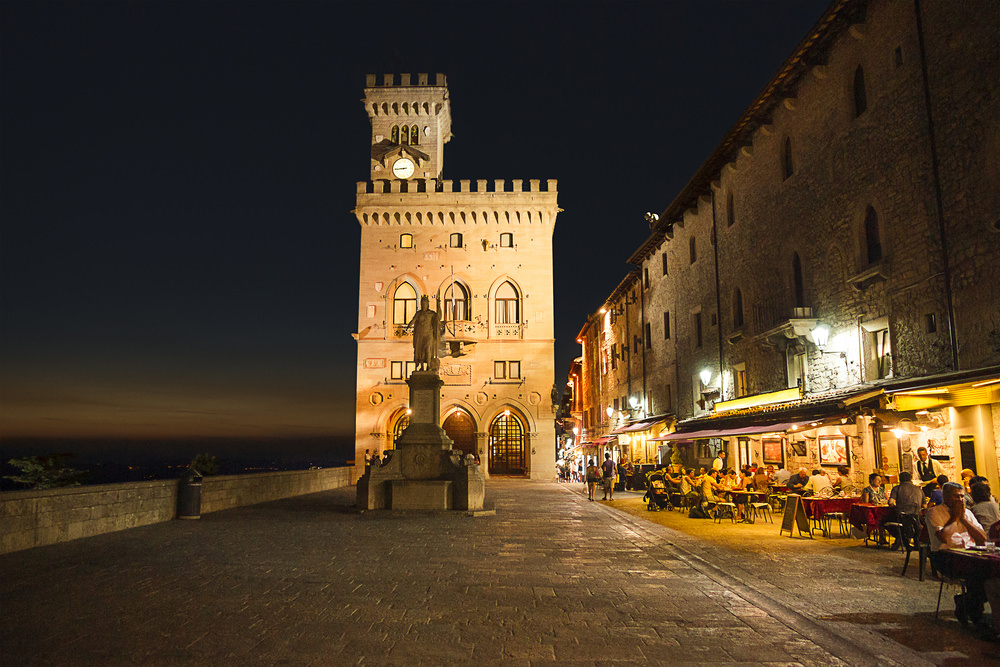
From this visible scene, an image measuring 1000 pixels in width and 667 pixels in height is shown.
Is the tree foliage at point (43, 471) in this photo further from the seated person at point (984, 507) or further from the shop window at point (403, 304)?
the shop window at point (403, 304)

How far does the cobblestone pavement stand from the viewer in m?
5.20

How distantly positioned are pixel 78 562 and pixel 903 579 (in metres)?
10.4

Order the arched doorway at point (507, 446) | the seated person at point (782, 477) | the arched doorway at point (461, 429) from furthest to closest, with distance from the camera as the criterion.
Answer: the arched doorway at point (461, 429), the arched doorway at point (507, 446), the seated person at point (782, 477)

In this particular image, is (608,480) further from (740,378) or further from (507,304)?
(507,304)

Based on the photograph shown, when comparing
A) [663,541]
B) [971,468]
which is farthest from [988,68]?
[663,541]

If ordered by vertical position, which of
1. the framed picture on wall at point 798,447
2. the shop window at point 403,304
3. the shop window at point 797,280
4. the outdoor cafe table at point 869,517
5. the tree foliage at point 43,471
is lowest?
the outdoor cafe table at point 869,517

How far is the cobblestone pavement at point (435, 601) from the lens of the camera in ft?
17.1

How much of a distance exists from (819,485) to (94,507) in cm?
1324

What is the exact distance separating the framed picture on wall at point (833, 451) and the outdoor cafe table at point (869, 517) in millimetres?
4996

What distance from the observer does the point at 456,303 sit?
36.8 metres

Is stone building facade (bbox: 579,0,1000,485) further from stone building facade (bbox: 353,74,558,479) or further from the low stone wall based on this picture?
stone building facade (bbox: 353,74,558,479)

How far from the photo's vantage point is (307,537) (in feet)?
39.0

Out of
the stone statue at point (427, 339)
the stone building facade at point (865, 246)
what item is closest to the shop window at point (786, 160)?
the stone building facade at point (865, 246)

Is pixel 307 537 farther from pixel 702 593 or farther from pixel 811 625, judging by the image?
pixel 811 625
